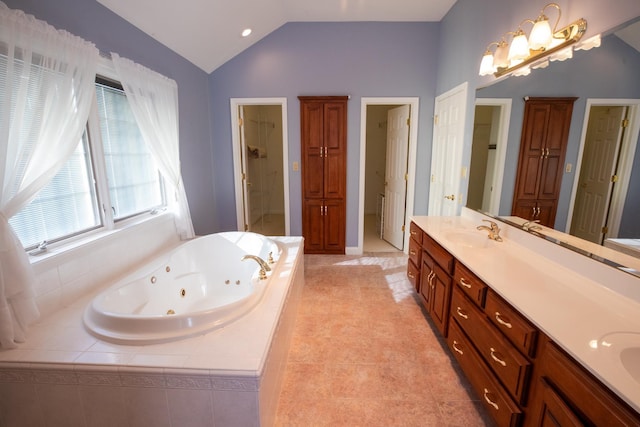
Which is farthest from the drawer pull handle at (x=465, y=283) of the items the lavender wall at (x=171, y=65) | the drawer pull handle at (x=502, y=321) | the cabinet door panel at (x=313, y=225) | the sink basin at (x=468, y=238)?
the lavender wall at (x=171, y=65)

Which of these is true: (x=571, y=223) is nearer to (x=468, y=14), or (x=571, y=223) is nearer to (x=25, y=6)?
(x=468, y=14)

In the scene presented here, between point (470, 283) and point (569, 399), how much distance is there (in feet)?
2.32

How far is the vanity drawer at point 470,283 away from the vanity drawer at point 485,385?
0.28 m

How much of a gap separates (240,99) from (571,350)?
3811 millimetres

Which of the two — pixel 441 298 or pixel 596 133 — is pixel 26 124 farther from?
pixel 596 133

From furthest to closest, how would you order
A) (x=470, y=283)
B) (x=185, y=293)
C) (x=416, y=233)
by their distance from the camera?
(x=416, y=233), (x=185, y=293), (x=470, y=283)

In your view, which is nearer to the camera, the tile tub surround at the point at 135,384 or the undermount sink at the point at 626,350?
the undermount sink at the point at 626,350

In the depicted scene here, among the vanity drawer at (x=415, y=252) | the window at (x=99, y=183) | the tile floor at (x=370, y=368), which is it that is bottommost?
the tile floor at (x=370, y=368)

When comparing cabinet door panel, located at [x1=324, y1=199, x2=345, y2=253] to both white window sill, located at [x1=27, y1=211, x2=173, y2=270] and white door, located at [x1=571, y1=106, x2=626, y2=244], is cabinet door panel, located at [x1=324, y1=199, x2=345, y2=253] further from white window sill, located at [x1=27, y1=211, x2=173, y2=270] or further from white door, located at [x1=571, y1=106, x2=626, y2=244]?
white door, located at [x1=571, y1=106, x2=626, y2=244]

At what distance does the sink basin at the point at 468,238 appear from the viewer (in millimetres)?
2115

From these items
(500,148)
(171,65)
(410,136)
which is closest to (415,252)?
(500,148)

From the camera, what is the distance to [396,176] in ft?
13.4

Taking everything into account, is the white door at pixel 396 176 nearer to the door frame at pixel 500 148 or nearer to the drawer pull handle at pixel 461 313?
the door frame at pixel 500 148

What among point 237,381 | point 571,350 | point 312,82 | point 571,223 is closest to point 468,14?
point 312,82
